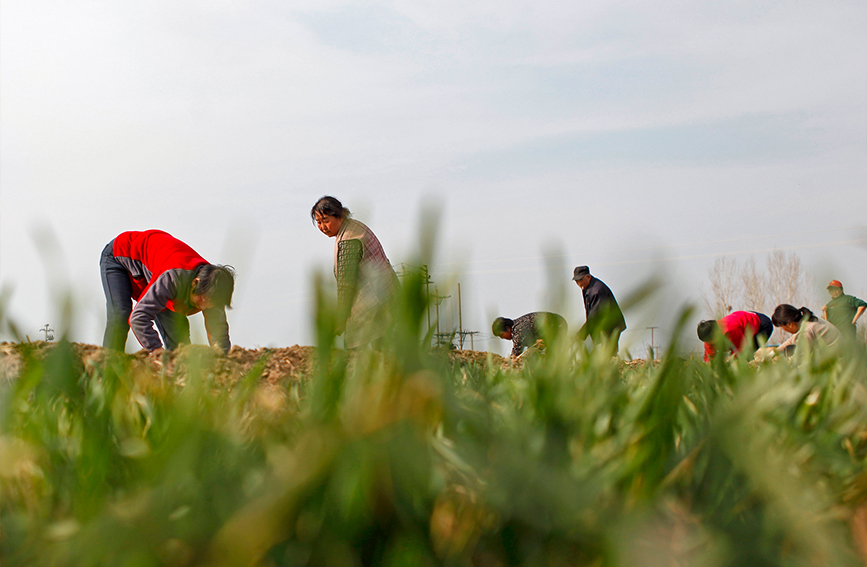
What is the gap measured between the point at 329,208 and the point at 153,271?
1.32 m

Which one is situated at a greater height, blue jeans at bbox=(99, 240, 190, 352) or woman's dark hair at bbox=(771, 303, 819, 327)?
blue jeans at bbox=(99, 240, 190, 352)

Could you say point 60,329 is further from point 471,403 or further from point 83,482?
point 471,403

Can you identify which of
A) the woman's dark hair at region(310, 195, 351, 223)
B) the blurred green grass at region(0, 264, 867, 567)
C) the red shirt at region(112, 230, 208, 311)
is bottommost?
the blurred green grass at region(0, 264, 867, 567)

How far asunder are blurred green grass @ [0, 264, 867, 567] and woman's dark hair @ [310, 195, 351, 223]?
3.61m

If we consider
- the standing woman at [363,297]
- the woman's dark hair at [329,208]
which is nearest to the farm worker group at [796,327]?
the standing woman at [363,297]

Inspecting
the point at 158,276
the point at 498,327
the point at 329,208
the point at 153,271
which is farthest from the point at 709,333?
the point at 153,271

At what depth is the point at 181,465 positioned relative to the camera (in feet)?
1.47

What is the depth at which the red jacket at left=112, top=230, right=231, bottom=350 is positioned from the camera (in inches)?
159

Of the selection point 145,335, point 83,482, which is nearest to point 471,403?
point 83,482

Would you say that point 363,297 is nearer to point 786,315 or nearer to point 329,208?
point 329,208

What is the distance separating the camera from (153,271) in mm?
4434

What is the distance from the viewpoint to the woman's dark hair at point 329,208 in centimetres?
427

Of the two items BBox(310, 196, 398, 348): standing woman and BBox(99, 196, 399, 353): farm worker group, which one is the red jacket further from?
BBox(310, 196, 398, 348): standing woman

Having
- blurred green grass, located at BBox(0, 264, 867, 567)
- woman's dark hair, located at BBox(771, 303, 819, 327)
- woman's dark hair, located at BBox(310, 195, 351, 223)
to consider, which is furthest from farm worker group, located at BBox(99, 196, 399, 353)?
woman's dark hair, located at BBox(771, 303, 819, 327)
